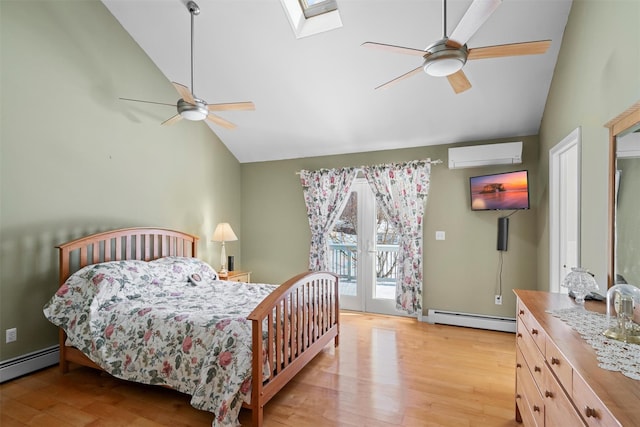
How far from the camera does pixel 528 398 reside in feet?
5.59

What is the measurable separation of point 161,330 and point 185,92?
1904mm

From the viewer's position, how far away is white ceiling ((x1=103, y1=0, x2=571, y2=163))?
273 centimetres

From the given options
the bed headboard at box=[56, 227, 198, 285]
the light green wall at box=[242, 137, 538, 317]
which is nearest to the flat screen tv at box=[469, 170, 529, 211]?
the light green wall at box=[242, 137, 538, 317]

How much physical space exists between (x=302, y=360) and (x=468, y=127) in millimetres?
3269

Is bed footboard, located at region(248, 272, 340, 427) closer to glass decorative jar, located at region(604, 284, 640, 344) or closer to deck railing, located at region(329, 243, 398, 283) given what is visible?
deck railing, located at region(329, 243, 398, 283)

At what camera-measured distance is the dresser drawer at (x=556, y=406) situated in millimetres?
1074

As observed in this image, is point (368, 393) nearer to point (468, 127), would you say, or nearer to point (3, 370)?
point (3, 370)

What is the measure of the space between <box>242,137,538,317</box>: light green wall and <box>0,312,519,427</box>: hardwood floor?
0.90 metres

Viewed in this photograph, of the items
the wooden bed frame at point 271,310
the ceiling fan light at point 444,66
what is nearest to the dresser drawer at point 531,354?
the wooden bed frame at point 271,310

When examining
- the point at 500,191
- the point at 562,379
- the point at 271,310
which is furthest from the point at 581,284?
the point at 500,191

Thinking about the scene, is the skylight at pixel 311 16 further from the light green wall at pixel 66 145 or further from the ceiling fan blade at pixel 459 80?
the light green wall at pixel 66 145

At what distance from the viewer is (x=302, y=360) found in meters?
2.56

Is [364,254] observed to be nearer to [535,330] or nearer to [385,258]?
[385,258]

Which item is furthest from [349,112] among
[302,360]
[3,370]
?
[3,370]
